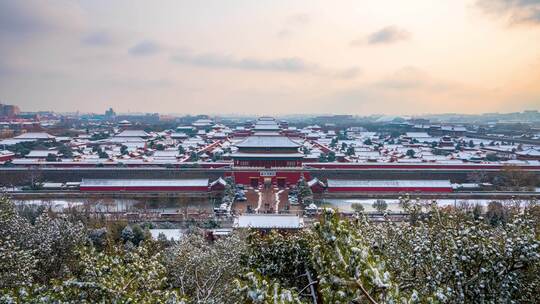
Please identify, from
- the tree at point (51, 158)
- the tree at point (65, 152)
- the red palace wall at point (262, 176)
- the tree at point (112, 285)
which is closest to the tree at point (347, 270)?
the tree at point (112, 285)

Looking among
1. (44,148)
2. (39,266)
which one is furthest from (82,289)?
(44,148)

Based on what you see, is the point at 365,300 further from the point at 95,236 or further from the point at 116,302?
the point at 95,236

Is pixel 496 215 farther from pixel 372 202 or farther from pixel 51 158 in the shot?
pixel 51 158

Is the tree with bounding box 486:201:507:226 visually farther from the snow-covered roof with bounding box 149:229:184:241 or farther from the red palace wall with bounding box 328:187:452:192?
the snow-covered roof with bounding box 149:229:184:241

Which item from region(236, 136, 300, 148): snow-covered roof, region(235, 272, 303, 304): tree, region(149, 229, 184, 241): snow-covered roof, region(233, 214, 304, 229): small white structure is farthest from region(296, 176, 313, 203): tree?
region(235, 272, 303, 304): tree

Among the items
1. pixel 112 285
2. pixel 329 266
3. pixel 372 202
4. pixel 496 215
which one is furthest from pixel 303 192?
pixel 329 266

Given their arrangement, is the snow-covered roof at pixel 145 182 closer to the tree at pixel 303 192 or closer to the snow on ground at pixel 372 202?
the tree at pixel 303 192
